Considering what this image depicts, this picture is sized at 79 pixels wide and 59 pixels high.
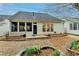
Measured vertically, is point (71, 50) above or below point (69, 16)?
below

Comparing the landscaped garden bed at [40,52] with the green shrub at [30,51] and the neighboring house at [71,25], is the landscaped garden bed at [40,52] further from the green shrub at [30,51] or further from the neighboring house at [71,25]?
the neighboring house at [71,25]

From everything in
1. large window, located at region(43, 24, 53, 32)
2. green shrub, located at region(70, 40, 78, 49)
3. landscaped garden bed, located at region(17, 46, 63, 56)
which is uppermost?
large window, located at region(43, 24, 53, 32)

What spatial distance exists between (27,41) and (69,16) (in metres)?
0.53

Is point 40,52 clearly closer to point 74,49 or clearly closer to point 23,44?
point 23,44

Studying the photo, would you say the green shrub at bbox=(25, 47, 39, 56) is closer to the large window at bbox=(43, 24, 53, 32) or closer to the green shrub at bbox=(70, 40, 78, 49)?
the large window at bbox=(43, 24, 53, 32)

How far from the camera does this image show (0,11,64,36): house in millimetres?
4527

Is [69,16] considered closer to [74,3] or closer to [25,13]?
[74,3]

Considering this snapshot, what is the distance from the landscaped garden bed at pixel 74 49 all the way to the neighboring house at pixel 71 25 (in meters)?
0.11

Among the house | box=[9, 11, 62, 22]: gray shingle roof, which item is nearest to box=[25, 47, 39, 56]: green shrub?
the house

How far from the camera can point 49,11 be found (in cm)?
455

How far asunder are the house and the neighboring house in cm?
5

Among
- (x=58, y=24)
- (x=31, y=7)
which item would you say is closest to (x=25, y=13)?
(x=31, y=7)

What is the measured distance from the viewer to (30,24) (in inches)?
179

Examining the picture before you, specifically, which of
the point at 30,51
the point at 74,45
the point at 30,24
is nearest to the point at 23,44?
the point at 30,51
